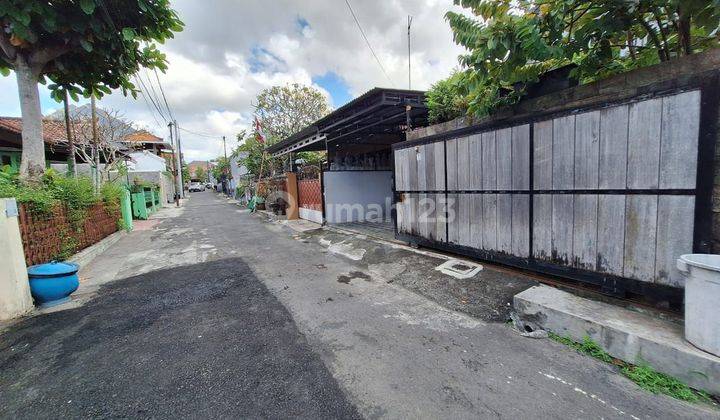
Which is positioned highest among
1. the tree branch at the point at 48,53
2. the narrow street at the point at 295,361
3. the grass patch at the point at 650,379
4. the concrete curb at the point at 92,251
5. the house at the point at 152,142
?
the house at the point at 152,142

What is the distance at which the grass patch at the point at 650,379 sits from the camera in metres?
1.96

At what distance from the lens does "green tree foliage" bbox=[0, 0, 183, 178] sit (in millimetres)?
4266

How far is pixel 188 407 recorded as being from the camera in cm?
204

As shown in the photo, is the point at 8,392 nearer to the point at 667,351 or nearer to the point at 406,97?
the point at 667,351

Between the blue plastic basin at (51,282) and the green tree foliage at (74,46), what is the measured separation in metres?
2.66

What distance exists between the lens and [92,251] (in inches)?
264

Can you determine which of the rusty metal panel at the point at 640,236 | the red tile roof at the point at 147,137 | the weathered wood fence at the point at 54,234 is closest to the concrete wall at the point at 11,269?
the weathered wood fence at the point at 54,234

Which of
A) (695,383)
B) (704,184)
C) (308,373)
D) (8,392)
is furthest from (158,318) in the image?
(704,184)

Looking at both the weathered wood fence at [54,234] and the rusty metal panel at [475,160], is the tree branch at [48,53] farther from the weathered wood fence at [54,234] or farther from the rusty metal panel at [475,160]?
the rusty metal panel at [475,160]

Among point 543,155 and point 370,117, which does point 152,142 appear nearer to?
point 370,117

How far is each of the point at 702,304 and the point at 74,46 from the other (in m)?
8.75

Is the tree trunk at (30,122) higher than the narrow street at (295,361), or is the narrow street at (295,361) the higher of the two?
the tree trunk at (30,122)

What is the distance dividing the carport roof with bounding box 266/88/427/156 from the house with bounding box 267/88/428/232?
0.03 meters

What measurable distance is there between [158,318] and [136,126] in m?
15.8
